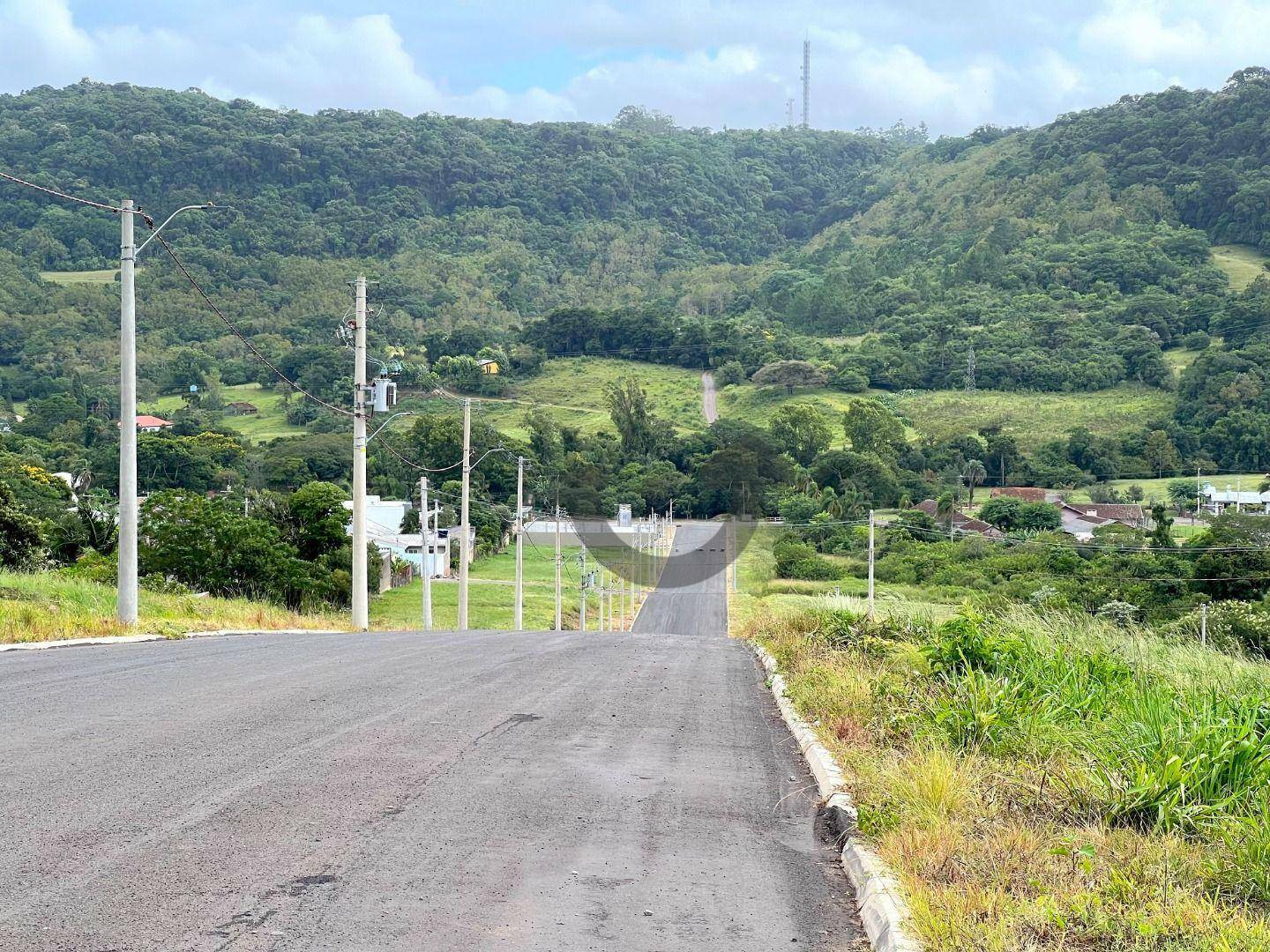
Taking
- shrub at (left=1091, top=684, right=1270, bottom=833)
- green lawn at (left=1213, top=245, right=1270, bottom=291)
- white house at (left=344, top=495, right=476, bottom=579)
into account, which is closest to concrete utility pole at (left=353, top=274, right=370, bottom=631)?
shrub at (left=1091, top=684, right=1270, bottom=833)

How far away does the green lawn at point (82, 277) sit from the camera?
130m

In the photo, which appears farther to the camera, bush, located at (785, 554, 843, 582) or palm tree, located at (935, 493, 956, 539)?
palm tree, located at (935, 493, 956, 539)

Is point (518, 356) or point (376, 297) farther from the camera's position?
point (376, 297)

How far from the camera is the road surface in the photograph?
12275cm

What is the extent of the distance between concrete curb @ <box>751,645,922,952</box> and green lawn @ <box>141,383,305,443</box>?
3605 inches

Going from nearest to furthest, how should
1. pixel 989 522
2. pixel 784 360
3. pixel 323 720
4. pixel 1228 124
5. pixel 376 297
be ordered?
pixel 323 720
pixel 989 522
pixel 784 360
pixel 376 297
pixel 1228 124

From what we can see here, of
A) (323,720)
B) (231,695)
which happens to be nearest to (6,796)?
(323,720)

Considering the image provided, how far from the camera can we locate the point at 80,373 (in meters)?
107

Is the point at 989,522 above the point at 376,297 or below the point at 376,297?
below

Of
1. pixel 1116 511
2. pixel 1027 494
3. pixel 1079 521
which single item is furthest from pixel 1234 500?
pixel 1027 494

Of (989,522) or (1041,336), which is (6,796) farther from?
(1041,336)

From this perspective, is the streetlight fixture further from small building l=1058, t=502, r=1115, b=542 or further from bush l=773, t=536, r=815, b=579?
small building l=1058, t=502, r=1115, b=542

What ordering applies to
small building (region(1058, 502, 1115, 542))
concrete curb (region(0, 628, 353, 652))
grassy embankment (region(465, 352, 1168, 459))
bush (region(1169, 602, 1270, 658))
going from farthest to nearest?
grassy embankment (region(465, 352, 1168, 459)), small building (region(1058, 502, 1115, 542)), bush (region(1169, 602, 1270, 658)), concrete curb (region(0, 628, 353, 652))

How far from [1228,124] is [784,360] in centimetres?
8896
